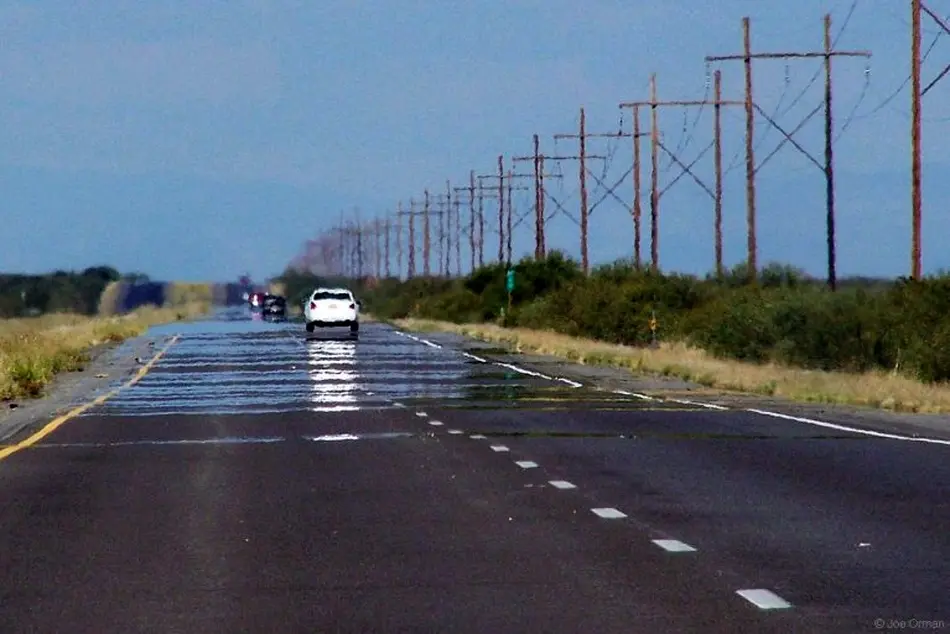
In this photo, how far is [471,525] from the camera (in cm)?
1553

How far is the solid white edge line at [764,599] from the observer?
11.3m

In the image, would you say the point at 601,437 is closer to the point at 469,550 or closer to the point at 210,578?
the point at 469,550

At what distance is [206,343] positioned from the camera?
67.4 metres

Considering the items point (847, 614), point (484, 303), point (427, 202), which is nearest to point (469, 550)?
point (847, 614)

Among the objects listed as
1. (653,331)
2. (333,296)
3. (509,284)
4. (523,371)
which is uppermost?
(509,284)

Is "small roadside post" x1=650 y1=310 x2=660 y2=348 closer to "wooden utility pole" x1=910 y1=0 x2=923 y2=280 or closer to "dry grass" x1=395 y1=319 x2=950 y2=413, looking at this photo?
"dry grass" x1=395 y1=319 x2=950 y2=413

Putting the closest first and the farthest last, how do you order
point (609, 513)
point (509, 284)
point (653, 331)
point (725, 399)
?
point (609, 513)
point (725, 399)
point (653, 331)
point (509, 284)

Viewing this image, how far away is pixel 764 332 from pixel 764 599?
127ft

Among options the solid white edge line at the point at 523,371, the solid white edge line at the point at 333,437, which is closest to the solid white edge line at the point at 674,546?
the solid white edge line at the point at 333,437

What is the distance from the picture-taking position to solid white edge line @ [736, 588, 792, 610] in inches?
445

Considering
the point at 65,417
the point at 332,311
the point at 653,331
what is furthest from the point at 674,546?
the point at 332,311

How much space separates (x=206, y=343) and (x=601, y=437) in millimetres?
43591

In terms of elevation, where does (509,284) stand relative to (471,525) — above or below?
above

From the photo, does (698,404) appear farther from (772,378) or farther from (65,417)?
(65,417)
